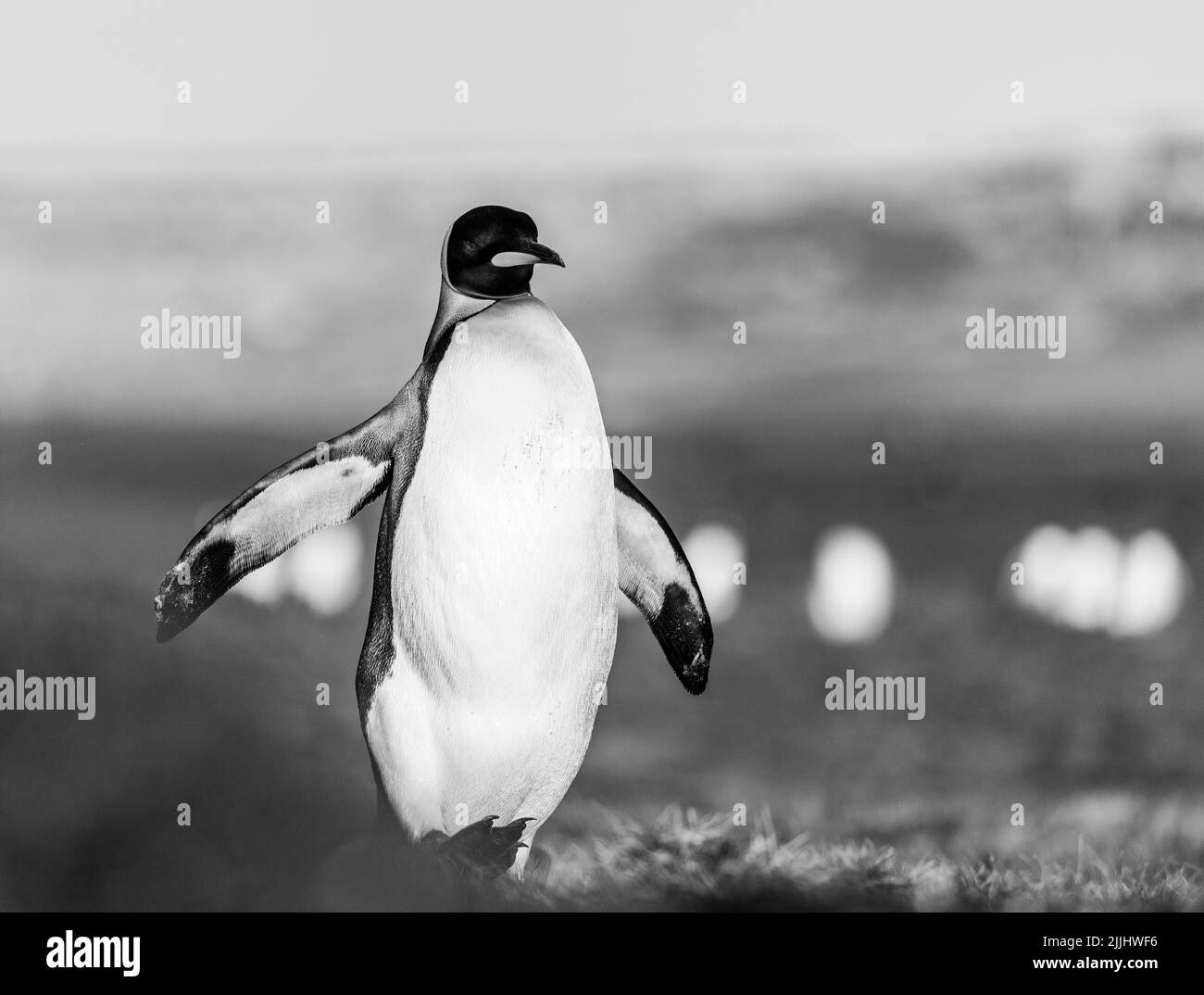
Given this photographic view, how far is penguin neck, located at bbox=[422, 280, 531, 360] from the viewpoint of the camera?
1768 millimetres

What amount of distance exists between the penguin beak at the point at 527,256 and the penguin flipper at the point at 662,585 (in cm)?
38

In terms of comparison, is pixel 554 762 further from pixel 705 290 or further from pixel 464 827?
pixel 705 290

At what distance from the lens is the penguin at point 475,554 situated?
64.9 inches

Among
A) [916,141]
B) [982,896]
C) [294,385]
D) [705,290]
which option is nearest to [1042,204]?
[916,141]

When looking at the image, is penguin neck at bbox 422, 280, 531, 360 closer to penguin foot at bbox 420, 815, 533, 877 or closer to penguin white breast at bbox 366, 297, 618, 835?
penguin white breast at bbox 366, 297, 618, 835

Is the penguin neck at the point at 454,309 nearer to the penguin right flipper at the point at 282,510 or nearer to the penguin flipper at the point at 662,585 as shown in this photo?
the penguin right flipper at the point at 282,510

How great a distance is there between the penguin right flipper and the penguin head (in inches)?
7.6

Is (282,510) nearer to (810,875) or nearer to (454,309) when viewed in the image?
(454,309)

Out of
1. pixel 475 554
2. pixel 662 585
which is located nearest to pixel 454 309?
pixel 475 554

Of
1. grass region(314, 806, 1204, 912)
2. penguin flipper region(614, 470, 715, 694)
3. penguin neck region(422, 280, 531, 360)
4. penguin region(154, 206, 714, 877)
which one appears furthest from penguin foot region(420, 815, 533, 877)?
penguin neck region(422, 280, 531, 360)

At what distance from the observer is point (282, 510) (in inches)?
67.9

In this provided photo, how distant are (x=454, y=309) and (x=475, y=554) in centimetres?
40

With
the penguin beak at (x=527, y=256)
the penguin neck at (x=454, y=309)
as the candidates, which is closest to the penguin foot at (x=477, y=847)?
the penguin neck at (x=454, y=309)

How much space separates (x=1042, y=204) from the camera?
2012 millimetres
